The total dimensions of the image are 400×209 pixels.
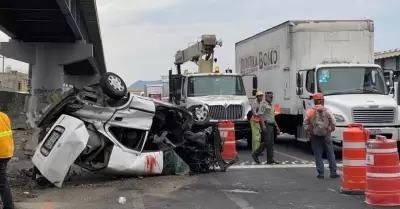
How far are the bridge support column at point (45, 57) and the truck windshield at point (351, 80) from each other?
652 inches

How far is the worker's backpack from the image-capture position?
10.7 m

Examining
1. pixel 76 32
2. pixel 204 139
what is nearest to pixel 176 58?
pixel 76 32

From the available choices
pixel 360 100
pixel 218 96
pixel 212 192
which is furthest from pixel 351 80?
pixel 212 192

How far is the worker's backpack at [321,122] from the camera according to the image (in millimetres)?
10695

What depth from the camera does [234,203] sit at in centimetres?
842

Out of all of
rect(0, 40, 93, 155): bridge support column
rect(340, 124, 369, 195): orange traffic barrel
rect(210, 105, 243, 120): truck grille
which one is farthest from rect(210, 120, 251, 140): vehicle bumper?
rect(0, 40, 93, 155): bridge support column

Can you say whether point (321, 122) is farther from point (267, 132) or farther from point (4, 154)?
point (4, 154)

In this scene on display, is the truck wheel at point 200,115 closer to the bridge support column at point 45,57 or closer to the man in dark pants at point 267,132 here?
the man in dark pants at point 267,132

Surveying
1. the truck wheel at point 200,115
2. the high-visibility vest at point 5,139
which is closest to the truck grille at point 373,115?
the truck wheel at point 200,115

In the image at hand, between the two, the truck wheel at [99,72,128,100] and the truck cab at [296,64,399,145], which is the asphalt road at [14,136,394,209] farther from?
the truck cab at [296,64,399,145]

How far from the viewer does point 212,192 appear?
9367 millimetres

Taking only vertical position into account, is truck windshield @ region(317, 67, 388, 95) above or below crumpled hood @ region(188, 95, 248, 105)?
above

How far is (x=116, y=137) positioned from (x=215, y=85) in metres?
7.73

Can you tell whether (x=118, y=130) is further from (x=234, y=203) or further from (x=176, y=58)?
(x=176, y=58)
